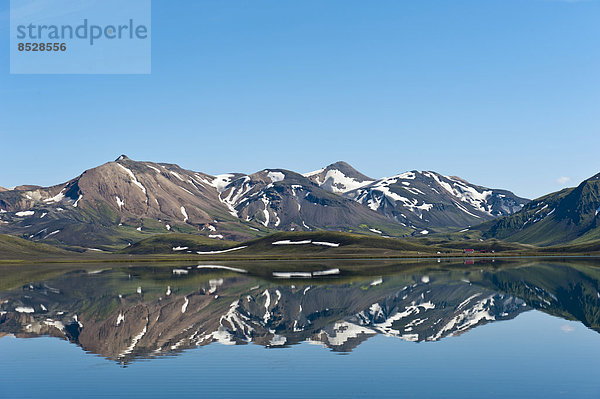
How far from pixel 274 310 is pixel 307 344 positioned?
26.2 metres

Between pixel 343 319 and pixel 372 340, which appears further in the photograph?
pixel 343 319

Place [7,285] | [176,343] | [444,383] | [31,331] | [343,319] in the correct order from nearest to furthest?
[444,383] < [176,343] < [31,331] < [343,319] < [7,285]

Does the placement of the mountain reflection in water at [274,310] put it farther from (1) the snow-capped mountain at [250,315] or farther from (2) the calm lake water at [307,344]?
(2) the calm lake water at [307,344]

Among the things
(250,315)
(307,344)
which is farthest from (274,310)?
(307,344)

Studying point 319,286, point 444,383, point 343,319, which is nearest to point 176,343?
point 343,319

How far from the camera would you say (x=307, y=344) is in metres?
53.5

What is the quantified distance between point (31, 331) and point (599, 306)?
223 ft

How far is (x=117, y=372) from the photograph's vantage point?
42.3m

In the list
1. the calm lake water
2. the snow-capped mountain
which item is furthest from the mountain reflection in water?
the calm lake water

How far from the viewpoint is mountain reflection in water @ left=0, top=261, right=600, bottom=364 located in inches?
2270

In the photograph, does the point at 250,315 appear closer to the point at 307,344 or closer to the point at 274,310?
the point at 274,310

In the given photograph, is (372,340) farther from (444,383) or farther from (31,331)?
(31,331)

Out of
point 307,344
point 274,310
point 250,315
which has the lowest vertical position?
point 274,310

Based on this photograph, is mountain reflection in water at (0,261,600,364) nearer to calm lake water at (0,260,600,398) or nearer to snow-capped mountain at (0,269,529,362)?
snow-capped mountain at (0,269,529,362)
